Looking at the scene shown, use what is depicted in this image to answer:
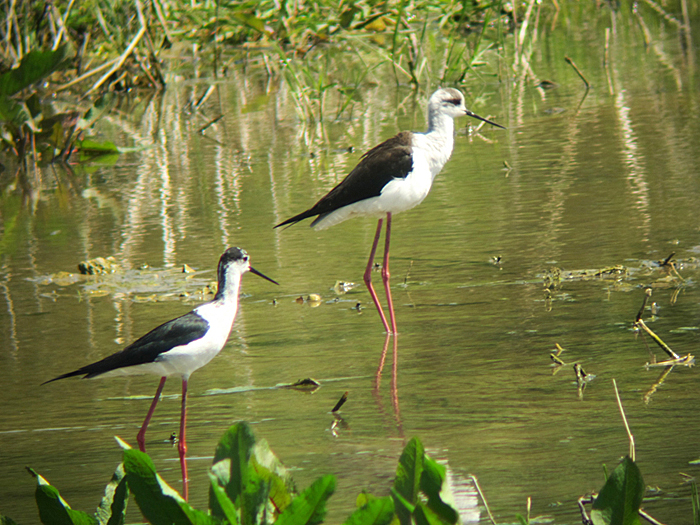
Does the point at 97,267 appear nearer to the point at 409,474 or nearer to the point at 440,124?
the point at 440,124

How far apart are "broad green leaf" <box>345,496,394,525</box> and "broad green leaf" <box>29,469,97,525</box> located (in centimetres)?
72

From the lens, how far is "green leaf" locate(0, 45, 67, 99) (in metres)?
9.13

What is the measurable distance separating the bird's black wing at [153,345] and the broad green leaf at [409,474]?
1646mm

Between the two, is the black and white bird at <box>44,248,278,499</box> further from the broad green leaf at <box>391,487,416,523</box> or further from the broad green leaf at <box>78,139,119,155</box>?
the broad green leaf at <box>78,139,119,155</box>

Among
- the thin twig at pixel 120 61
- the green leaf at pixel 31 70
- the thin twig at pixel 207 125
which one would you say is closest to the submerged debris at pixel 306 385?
the green leaf at pixel 31 70

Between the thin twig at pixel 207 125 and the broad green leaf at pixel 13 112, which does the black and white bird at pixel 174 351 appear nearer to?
the broad green leaf at pixel 13 112

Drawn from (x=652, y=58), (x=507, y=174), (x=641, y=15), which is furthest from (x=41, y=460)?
(x=641, y=15)

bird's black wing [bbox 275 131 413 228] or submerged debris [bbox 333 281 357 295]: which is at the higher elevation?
bird's black wing [bbox 275 131 413 228]

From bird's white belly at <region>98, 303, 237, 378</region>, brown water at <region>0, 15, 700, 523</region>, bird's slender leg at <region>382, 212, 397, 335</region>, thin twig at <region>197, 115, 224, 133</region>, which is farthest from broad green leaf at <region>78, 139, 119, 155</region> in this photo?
bird's white belly at <region>98, 303, 237, 378</region>

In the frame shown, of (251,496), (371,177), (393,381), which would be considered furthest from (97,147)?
(251,496)

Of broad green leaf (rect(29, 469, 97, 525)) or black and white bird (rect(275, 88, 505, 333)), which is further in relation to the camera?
black and white bird (rect(275, 88, 505, 333))

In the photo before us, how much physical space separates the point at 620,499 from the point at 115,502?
129cm

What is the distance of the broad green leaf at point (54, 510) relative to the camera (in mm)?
2625

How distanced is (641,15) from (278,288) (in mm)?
14273
